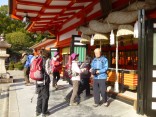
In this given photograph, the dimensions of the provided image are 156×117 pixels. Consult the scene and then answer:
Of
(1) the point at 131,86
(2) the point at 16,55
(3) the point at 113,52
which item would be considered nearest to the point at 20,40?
(2) the point at 16,55

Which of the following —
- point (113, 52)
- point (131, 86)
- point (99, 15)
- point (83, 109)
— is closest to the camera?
point (83, 109)

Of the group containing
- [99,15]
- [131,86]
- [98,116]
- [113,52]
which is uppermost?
[99,15]

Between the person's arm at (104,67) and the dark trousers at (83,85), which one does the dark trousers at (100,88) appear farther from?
the dark trousers at (83,85)

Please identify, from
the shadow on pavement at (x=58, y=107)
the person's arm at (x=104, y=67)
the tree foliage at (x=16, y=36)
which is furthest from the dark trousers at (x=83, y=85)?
the tree foliage at (x=16, y=36)

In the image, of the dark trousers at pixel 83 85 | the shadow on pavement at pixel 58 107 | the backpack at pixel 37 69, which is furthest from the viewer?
the dark trousers at pixel 83 85

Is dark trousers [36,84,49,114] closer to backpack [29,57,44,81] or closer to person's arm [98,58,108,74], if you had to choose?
backpack [29,57,44,81]

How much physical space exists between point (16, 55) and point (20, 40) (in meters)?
4.09

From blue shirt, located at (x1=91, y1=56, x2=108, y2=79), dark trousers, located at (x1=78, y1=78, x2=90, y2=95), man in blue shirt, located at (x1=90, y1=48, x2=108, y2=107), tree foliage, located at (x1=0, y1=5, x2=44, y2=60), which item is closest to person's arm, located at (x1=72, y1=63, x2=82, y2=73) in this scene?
man in blue shirt, located at (x1=90, y1=48, x2=108, y2=107)

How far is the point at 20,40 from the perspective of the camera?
42.2 m

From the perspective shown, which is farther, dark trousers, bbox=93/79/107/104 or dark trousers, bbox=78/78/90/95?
dark trousers, bbox=78/78/90/95

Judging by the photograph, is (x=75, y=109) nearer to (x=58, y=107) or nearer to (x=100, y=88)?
(x=58, y=107)

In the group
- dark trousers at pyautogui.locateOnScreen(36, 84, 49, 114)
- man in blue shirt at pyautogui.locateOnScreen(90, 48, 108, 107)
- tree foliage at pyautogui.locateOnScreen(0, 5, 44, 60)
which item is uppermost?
tree foliage at pyautogui.locateOnScreen(0, 5, 44, 60)

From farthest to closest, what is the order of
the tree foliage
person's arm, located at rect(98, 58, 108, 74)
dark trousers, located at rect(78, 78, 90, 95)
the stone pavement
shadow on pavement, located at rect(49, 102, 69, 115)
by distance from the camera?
1. the tree foliage
2. dark trousers, located at rect(78, 78, 90, 95)
3. person's arm, located at rect(98, 58, 108, 74)
4. shadow on pavement, located at rect(49, 102, 69, 115)
5. the stone pavement

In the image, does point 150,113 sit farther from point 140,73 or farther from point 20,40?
point 20,40
